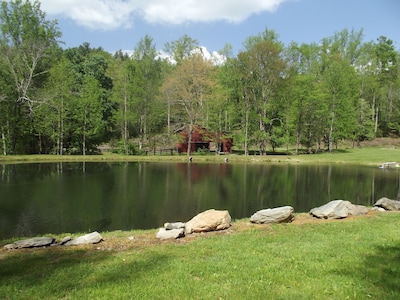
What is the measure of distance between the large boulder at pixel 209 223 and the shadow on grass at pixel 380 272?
14.9 feet

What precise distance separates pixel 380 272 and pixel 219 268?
300 cm

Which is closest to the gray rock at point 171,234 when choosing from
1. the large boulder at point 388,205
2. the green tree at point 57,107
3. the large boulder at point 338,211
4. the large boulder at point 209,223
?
the large boulder at point 209,223

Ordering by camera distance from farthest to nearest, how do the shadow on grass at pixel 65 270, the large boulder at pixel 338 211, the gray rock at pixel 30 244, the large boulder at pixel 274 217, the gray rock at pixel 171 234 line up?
the large boulder at pixel 338 211 < the large boulder at pixel 274 217 < the gray rock at pixel 171 234 < the gray rock at pixel 30 244 < the shadow on grass at pixel 65 270

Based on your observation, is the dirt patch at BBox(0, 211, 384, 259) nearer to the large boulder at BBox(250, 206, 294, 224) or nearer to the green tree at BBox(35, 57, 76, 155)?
the large boulder at BBox(250, 206, 294, 224)

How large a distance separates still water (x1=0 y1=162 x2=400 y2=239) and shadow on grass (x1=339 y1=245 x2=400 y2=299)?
7.95 meters

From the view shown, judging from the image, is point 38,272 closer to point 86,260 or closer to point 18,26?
point 86,260

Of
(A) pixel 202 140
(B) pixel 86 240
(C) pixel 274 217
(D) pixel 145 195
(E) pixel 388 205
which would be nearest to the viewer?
(B) pixel 86 240

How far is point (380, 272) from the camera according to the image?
608cm

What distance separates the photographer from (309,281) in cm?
576

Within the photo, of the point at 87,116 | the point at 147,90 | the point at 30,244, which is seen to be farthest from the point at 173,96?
the point at 30,244

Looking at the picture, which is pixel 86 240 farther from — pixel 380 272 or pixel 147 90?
pixel 147 90

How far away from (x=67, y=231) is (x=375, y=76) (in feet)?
236

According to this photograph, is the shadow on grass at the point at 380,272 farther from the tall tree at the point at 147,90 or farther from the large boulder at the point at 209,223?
the tall tree at the point at 147,90

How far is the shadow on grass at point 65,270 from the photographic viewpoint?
564cm
